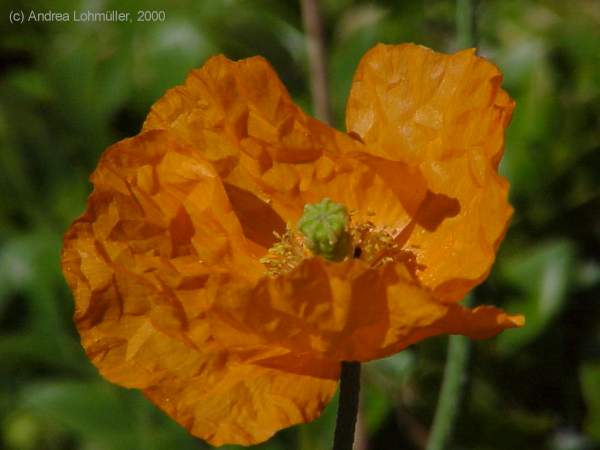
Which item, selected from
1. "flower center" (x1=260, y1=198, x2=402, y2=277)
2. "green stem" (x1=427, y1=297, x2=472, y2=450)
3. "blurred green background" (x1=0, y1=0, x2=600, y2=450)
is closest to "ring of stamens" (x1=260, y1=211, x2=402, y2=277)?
"flower center" (x1=260, y1=198, x2=402, y2=277)

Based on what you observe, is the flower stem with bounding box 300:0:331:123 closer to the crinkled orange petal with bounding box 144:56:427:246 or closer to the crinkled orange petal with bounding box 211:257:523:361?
the crinkled orange petal with bounding box 144:56:427:246

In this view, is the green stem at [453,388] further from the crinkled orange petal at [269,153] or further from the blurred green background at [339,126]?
the blurred green background at [339,126]

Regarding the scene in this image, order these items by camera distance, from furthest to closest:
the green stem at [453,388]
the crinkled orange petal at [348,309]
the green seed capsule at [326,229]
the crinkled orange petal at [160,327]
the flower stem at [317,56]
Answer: the flower stem at [317,56], the green stem at [453,388], the green seed capsule at [326,229], the crinkled orange petal at [160,327], the crinkled orange petal at [348,309]

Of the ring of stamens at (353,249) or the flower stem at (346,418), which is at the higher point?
the ring of stamens at (353,249)

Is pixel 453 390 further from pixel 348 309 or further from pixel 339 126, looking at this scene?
pixel 339 126

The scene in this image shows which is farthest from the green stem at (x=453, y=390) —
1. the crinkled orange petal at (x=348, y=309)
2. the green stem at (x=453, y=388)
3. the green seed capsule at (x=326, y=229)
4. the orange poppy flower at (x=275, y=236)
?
the crinkled orange petal at (x=348, y=309)

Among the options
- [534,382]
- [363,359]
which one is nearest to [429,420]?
[534,382]
